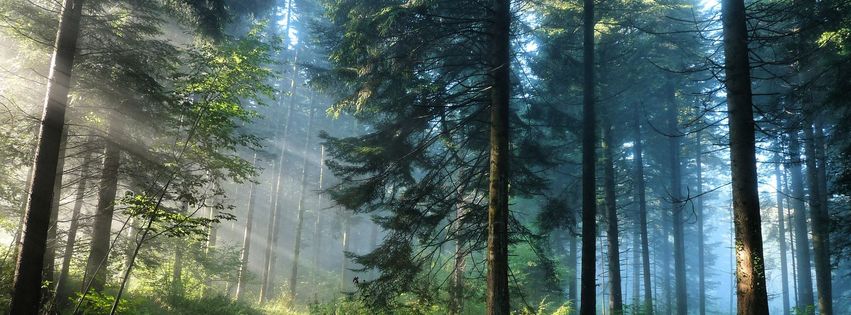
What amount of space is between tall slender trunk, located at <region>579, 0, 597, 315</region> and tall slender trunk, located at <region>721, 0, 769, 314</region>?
141 inches

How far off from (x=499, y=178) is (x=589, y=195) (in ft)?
14.2

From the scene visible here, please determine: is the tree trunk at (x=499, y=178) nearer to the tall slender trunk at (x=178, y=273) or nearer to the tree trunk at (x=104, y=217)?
the tree trunk at (x=104, y=217)

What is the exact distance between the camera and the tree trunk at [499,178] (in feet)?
23.8

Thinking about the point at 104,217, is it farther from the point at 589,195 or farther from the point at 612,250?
the point at 612,250


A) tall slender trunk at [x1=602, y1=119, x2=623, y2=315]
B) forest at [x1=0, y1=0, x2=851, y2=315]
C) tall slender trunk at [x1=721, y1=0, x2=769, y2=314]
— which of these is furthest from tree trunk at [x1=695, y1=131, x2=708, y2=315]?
tall slender trunk at [x1=721, y1=0, x2=769, y2=314]

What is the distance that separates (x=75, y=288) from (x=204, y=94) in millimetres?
7564

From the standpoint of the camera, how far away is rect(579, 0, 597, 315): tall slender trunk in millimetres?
10258

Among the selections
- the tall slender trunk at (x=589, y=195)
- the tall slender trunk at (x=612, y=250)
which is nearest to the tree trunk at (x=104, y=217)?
the tall slender trunk at (x=589, y=195)

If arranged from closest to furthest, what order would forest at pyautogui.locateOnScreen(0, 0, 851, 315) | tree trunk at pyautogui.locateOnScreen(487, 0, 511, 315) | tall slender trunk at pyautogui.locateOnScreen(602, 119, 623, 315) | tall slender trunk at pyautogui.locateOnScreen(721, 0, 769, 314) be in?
tall slender trunk at pyautogui.locateOnScreen(721, 0, 769, 314)
forest at pyautogui.locateOnScreen(0, 0, 851, 315)
tree trunk at pyautogui.locateOnScreen(487, 0, 511, 315)
tall slender trunk at pyautogui.locateOnScreen(602, 119, 623, 315)

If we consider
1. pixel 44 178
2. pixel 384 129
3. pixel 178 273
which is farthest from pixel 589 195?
pixel 178 273

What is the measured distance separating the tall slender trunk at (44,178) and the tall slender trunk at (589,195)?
1034cm

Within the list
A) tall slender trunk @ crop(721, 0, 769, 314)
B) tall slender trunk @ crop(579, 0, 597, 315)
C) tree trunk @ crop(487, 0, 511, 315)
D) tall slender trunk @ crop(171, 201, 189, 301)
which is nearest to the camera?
tall slender trunk @ crop(721, 0, 769, 314)

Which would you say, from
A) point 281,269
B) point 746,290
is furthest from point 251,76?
point 281,269

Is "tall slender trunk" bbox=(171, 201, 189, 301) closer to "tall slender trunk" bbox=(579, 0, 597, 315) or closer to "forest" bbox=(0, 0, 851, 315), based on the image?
"forest" bbox=(0, 0, 851, 315)
